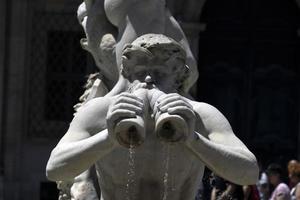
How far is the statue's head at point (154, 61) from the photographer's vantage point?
5.86 meters

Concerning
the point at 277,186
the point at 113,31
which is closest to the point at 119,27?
the point at 113,31

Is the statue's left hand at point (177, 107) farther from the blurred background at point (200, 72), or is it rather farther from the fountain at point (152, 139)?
the blurred background at point (200, 72)

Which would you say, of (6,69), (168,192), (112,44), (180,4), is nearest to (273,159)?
(180,4)

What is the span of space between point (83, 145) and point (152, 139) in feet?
0.99

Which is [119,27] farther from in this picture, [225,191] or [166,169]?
[225,191]

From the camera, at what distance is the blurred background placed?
19.5 metres

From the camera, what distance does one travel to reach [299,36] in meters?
19.2

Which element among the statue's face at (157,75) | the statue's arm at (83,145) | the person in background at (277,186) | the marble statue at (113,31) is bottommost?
the person in background at (277,186)

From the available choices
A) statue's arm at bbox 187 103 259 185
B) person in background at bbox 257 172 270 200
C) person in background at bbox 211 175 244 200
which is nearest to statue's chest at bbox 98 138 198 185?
statue's arm at bbox 187 103 259 185

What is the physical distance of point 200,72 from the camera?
19.5 metres

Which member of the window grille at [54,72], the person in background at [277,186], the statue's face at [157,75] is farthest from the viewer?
the window grille at [54,72]

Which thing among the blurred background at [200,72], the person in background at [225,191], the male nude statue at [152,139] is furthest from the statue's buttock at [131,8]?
the blurred background at [200,72]

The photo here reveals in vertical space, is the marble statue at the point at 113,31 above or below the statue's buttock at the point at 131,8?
below

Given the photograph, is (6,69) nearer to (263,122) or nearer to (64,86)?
(64,86)
